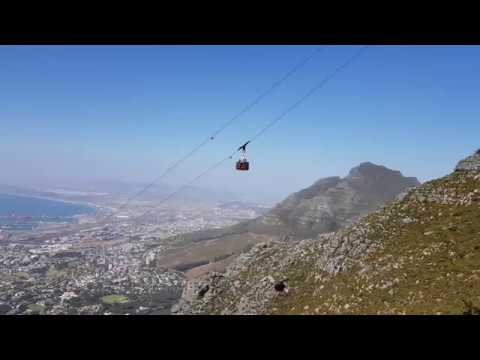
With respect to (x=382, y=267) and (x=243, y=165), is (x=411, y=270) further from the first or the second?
(x=243, y=165)

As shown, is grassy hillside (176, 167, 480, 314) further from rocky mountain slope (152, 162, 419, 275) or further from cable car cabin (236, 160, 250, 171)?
rocky mountain slope (152, 162, 419, 275)

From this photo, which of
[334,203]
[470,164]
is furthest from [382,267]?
[334,203]

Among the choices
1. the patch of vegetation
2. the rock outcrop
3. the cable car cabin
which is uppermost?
the rock outcrop

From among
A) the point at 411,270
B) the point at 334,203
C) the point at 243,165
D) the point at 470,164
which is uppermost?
the point at 334,203

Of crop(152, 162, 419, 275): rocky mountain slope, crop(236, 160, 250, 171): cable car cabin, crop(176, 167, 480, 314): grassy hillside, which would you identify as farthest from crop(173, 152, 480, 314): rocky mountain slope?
crop(152, 162, 419, 275): rocky mountain slope

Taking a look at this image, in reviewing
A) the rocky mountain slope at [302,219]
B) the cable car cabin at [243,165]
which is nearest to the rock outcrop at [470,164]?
the cable car cabin at [243,165]

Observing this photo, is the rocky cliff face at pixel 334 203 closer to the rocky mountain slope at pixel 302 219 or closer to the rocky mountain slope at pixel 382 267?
the rocky mountain slope at pixel 302 219
